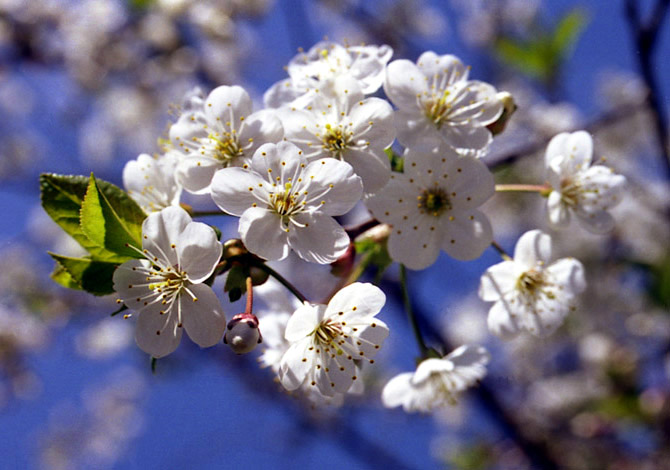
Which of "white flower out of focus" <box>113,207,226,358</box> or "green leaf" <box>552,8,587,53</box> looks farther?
"green leaf" <box>552,8,587,53</box>

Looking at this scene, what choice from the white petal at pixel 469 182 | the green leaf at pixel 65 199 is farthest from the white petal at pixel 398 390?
the green leaf at pixel 65 199

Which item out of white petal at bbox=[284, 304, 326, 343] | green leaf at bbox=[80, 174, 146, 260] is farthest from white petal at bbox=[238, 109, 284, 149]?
white petal at bbox=[284, 304, 326, 343]

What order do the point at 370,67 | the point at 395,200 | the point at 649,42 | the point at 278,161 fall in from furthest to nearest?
the point at 649,42
the point at 370,67
the point at 395,200
the point at 278,161

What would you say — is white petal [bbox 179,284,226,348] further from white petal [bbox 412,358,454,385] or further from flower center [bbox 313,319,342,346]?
Result: white petal [bbox 412,358,454,385]

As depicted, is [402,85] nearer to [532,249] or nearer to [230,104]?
A: [230,104]

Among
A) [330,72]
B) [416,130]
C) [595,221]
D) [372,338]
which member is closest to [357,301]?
[372,338]

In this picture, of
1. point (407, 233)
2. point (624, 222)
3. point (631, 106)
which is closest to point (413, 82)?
point (407, 233)

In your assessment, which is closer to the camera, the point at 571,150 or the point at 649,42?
the point at 571,150
